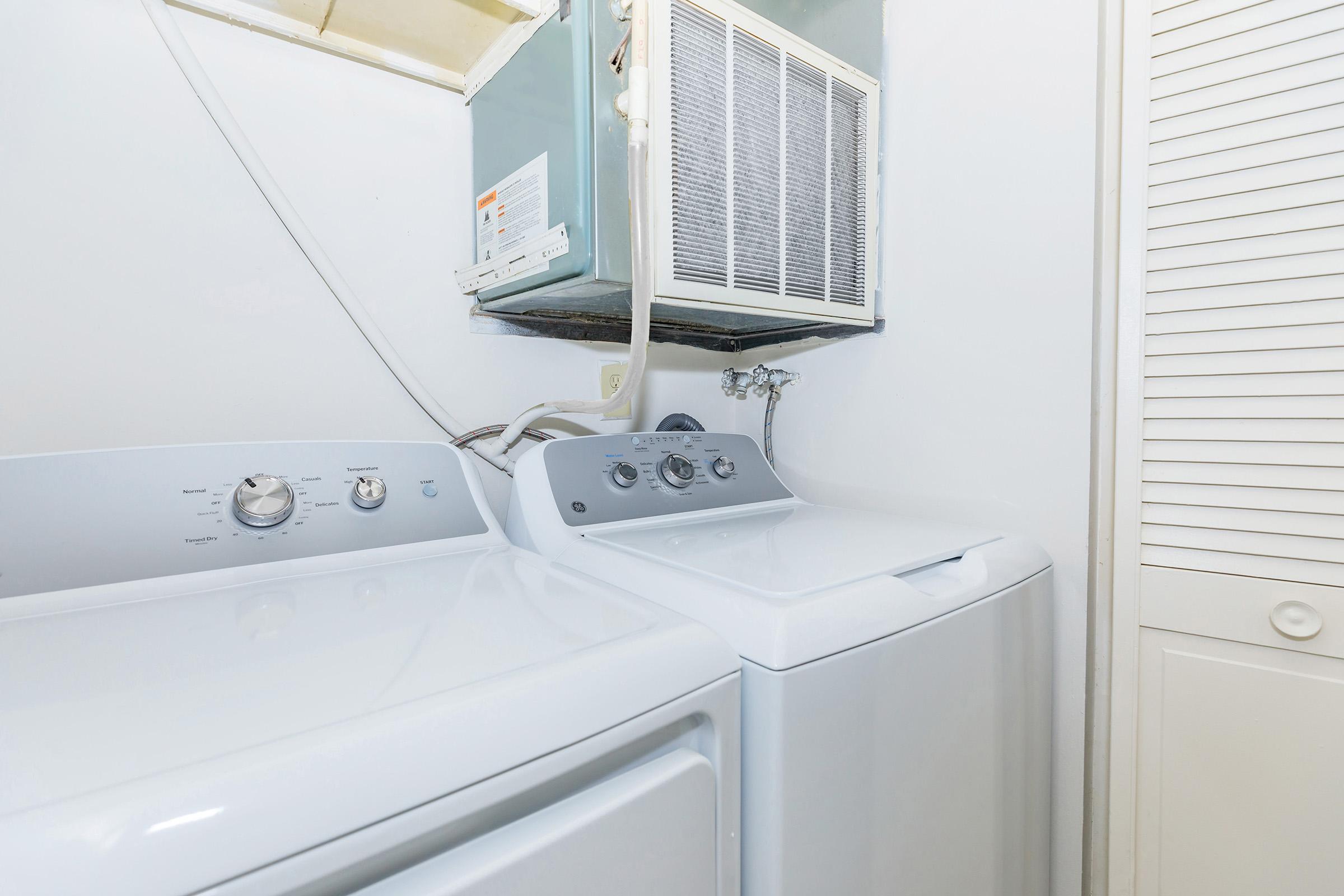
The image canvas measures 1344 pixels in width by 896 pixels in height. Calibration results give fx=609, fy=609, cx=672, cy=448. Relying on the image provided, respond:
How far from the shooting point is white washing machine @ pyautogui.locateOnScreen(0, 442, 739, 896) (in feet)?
1.08

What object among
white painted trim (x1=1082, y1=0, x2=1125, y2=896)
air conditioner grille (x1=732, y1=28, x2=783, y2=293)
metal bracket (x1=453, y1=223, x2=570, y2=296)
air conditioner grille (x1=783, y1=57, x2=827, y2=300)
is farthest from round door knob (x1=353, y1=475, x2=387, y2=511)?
white painted trim (x1=1082, y1=0, x2=1125, y2=896)

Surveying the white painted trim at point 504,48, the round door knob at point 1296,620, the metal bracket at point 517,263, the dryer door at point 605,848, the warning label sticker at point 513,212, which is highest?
the white painted trim at point 504,48

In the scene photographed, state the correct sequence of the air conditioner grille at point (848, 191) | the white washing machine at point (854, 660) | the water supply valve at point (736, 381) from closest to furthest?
the white washing machine at point (854, 660)
the air conditioner grille at point (848, 191)
the water supply valve at point (736, 381)

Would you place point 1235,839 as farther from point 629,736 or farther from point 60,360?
point 60,360

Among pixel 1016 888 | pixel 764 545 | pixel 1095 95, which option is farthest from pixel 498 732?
pixel 1095 95

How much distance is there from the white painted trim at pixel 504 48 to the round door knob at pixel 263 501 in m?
0.82

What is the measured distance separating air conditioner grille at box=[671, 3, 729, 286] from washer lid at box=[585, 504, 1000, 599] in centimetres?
41

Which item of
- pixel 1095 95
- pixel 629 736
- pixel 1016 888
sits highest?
pixel 1095 95

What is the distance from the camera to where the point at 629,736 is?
477mm

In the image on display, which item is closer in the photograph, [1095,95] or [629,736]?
[629,736]

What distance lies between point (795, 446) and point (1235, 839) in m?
0.97

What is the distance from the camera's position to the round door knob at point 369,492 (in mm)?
843

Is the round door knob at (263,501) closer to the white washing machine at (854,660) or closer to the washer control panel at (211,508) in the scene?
the washer control panel at (211,508)

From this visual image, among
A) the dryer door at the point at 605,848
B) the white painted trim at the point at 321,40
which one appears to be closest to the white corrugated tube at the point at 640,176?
the white painted trim at the point at 321,40
